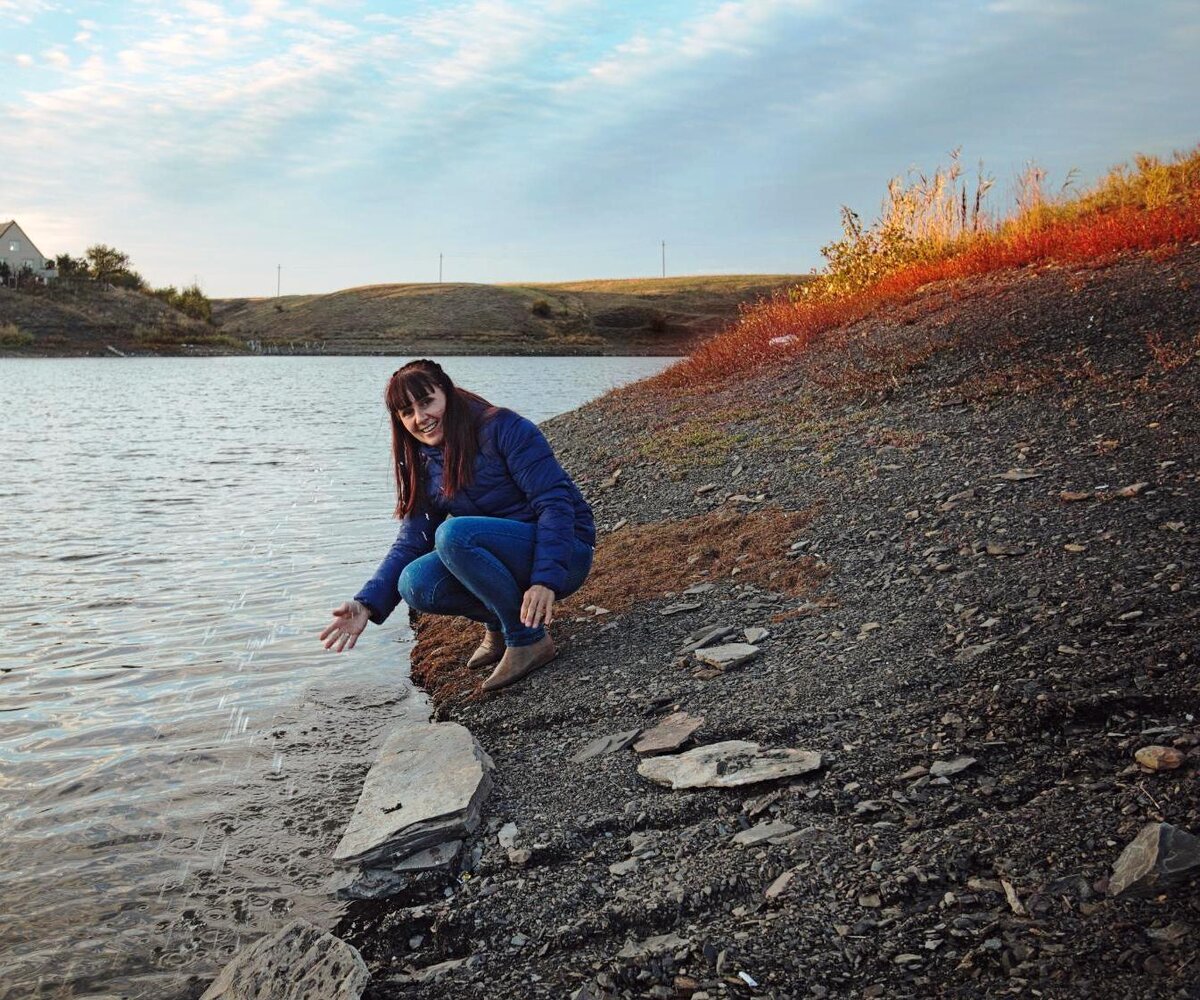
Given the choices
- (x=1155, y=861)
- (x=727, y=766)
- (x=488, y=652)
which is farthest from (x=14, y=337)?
(x=1155, y=861)

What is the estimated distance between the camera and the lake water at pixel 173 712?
3584 mm

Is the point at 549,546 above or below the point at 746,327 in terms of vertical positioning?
below

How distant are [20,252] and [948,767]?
89.2 metres

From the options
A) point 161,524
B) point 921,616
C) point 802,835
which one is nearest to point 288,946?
point 802,835

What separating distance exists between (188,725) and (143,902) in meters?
1.81

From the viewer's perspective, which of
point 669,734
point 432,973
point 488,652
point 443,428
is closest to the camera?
point 432,973

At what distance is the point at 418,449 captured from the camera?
16.9ft

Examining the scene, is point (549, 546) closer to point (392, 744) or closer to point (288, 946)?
point (392, 744)

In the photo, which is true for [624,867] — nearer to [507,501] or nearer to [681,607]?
[507,501]

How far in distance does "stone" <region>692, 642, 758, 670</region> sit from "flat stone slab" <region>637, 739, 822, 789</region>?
0.94 meters

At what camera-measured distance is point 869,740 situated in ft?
12.9

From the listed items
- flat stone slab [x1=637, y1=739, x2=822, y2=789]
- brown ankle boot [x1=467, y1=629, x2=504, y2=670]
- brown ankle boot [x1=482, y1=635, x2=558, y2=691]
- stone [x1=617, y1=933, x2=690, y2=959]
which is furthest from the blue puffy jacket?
stone [x1=617, y1=933, x2=690, y2=959]

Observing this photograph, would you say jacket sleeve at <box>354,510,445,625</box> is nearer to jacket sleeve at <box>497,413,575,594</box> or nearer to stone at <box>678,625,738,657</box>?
jacket sleeve at <box>497,413,575,594</box>

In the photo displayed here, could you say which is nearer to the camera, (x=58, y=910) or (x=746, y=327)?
(x=58, y=910)
